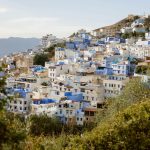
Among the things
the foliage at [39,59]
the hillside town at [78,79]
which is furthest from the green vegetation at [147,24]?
the foliage at [39,59]

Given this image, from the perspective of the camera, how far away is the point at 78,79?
49.6m

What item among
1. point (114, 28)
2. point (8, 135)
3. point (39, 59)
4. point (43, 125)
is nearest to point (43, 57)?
point (39, 59)

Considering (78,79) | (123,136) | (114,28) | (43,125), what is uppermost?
(114,28)

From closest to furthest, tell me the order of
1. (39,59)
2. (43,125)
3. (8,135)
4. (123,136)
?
(8,135) < (123,136) < (43,125) < (39,59)

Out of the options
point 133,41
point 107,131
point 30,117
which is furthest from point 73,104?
point 133,41

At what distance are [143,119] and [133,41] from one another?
60766mm

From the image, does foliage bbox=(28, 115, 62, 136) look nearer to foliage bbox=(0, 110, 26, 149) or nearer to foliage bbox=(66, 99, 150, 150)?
foliage bbox=(66, 99, 150, 150)

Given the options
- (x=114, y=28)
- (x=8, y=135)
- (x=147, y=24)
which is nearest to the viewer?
(x=8, y=135)

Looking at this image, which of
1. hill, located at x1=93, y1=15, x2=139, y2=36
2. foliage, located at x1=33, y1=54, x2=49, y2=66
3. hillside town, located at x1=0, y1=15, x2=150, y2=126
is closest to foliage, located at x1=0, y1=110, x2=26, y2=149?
hillside town, located at x1=0, y1=15, x2=150, y2=126

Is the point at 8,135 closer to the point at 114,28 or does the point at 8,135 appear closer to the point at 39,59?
the point at 39,59

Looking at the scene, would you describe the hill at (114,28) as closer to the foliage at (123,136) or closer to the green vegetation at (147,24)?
the green vegetation at (147,24)

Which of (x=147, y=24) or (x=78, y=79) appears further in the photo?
(x=147, y=24)

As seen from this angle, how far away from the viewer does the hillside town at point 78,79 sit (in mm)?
41219

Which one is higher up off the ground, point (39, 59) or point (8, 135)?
point (8, 135)
